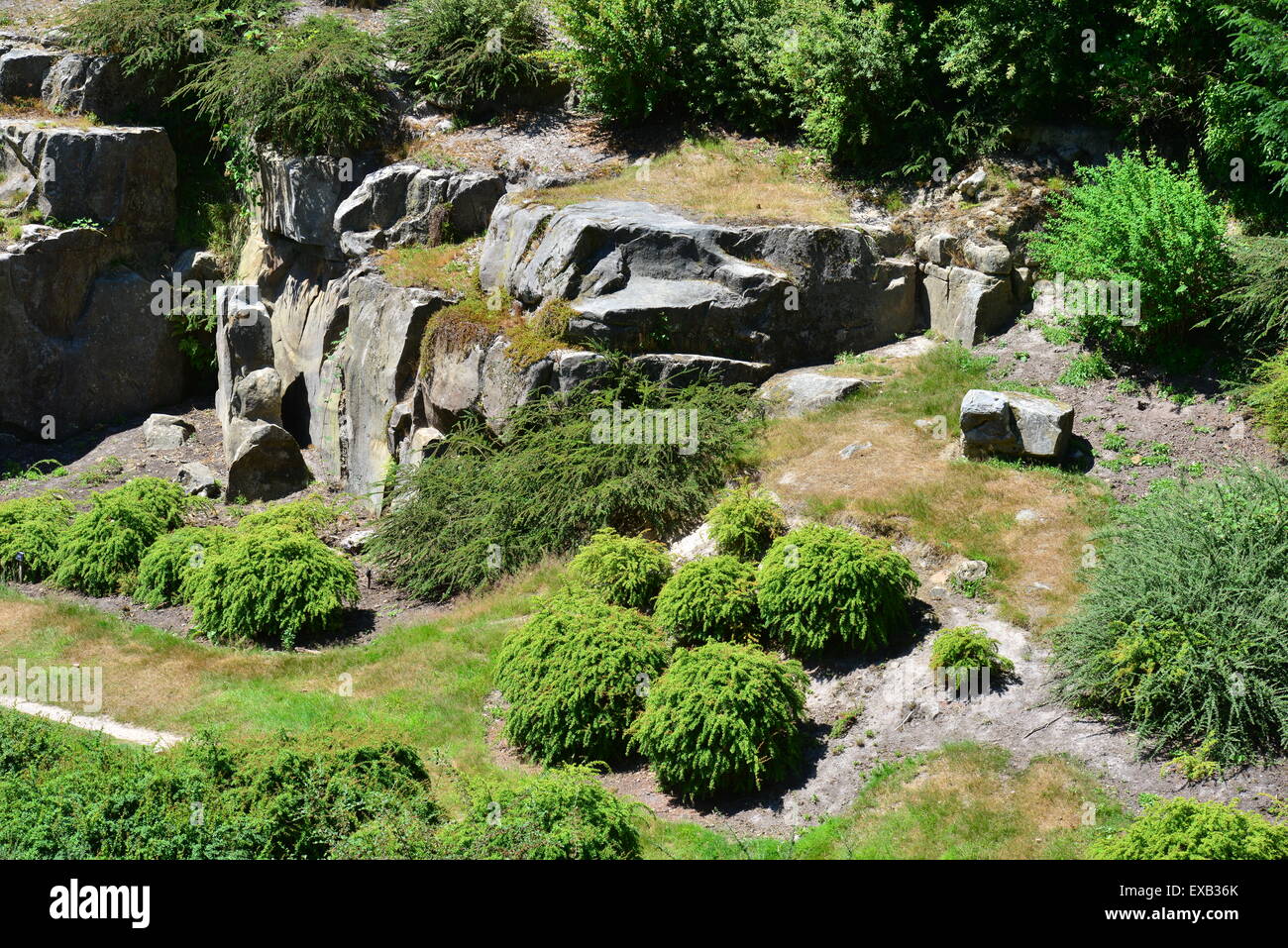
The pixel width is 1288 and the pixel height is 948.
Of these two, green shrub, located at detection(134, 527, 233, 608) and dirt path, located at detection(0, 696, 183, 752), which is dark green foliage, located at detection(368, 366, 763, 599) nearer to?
green shrub, located at detection(134, 527, 233, 608)

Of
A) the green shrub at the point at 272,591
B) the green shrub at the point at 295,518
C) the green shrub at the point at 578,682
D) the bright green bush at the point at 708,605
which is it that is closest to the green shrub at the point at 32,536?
the green shrub at the point at 295,518

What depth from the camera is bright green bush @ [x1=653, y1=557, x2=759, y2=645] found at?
A: 11.6 m

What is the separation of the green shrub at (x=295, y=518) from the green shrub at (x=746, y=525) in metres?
5.80

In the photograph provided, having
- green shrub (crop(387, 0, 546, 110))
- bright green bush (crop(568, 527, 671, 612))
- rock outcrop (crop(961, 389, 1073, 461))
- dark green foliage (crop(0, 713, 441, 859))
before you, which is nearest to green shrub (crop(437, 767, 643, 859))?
dark green foliage (crop(0, 713, 441, 859))

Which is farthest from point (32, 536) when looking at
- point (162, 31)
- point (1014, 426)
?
point (1014, 426)

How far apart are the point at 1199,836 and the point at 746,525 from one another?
239 inches

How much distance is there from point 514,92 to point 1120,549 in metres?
15.2

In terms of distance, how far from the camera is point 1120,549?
1050cm

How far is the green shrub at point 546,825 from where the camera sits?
7.77 m

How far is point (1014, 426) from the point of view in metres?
13.5

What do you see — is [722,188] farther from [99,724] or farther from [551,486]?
[99,724]

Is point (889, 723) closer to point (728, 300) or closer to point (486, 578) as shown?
point (486, 578)

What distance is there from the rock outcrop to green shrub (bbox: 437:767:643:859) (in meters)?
6.69

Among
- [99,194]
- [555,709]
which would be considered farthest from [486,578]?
[99,194]
